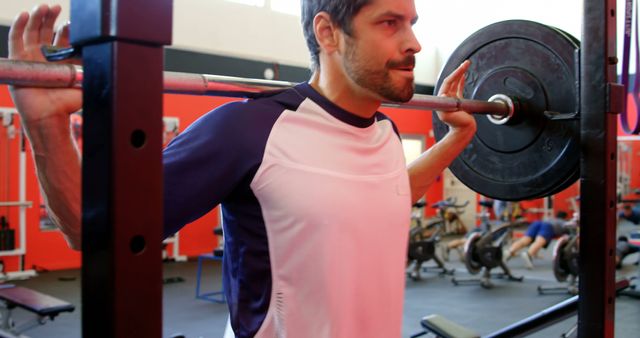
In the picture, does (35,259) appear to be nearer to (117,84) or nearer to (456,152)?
(456,152)

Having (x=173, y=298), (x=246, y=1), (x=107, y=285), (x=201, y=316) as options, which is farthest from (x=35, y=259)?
(x=107, y=285)

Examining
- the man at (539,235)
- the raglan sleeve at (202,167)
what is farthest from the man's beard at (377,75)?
the man at (539,235)

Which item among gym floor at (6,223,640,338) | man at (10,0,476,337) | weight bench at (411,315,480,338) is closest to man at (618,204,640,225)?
gym floor at (6,223,640,338)

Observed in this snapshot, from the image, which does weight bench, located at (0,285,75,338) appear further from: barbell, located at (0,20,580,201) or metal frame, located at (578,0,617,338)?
metal frame, located at (578,0,617,338)

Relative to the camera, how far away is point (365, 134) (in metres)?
1.10

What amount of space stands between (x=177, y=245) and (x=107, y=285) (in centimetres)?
721

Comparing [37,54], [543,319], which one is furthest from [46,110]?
[543,319]

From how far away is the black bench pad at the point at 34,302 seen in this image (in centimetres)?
326

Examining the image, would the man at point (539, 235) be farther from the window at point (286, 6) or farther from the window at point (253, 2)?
the window at point (253, 2)

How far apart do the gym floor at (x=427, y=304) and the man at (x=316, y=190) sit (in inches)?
136

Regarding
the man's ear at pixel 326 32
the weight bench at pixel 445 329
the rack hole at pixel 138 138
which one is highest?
the man's ear at pixel 326 32

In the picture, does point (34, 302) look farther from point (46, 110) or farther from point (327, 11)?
point (46, 110)

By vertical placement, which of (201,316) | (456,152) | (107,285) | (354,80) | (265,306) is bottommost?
(201,316)

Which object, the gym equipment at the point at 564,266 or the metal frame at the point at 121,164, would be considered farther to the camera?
the gym equipment at the point at 564,266
